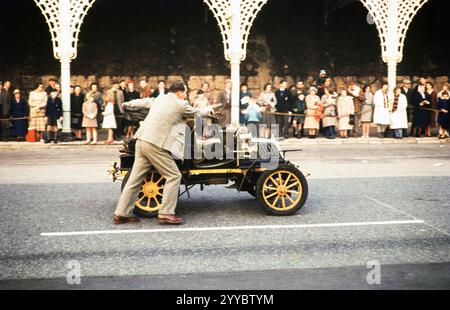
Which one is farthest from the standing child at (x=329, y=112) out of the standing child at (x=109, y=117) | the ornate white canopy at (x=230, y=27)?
the standing child at (x=109, y=117)

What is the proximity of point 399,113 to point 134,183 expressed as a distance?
46.9ft

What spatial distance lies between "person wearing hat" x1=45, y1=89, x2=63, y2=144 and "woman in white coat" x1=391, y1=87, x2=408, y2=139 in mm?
10466

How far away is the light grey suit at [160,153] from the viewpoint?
24.4ft

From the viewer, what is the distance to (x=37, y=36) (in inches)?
907

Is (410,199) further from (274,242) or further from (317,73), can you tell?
(317,73)

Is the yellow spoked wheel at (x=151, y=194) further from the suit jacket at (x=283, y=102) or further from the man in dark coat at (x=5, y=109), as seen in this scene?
the suit jacket at (x=283, y=102)

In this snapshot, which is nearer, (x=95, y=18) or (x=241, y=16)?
(x=241, y=16)

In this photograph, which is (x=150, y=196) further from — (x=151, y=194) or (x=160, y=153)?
(x=160, y=153)

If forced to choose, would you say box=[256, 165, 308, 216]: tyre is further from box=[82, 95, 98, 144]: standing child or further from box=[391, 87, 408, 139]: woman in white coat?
box=[391, 87, 408, 139]: woman in white coat

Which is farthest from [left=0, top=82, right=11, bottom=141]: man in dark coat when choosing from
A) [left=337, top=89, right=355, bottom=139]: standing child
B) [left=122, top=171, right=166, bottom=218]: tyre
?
[left=122, top=171, right=166, bottom=218]: tyre

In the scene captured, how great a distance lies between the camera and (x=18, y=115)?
18953 millimetres

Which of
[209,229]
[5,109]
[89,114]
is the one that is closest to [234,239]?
[209,229]
